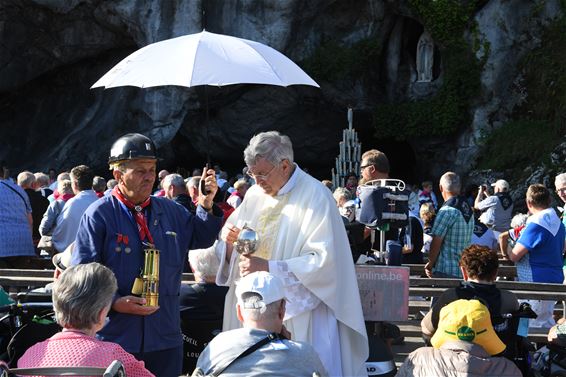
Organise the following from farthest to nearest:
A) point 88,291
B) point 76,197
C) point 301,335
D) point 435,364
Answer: point 76,197
point 301,335
point 435,364
point 88,291

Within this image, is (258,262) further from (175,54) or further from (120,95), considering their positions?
(120,95)

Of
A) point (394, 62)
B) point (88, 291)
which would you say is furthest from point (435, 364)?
point (394, 62)

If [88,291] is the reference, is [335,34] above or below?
above

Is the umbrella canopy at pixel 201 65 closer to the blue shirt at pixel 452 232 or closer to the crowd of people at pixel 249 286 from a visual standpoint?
the crowd of people at pixel 249 286

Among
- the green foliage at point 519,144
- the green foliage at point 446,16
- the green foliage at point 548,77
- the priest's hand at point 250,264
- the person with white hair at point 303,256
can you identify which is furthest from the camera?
the green foliage at point 446,16

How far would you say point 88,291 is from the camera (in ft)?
12.5

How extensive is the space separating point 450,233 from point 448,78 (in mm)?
18438

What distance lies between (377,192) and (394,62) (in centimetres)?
2301

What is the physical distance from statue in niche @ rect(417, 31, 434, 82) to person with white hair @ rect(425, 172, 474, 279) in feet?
64.1

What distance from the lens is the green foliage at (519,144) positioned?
963 inches

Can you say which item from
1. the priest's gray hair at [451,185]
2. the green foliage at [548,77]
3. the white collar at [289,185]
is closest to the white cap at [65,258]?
the white collar at [289,185]

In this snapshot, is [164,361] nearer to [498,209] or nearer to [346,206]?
[346,206]

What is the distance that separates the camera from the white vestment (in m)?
4.94

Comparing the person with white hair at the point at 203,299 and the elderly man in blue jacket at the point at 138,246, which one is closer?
the elderly man in blue jacket at the point at 138,246
